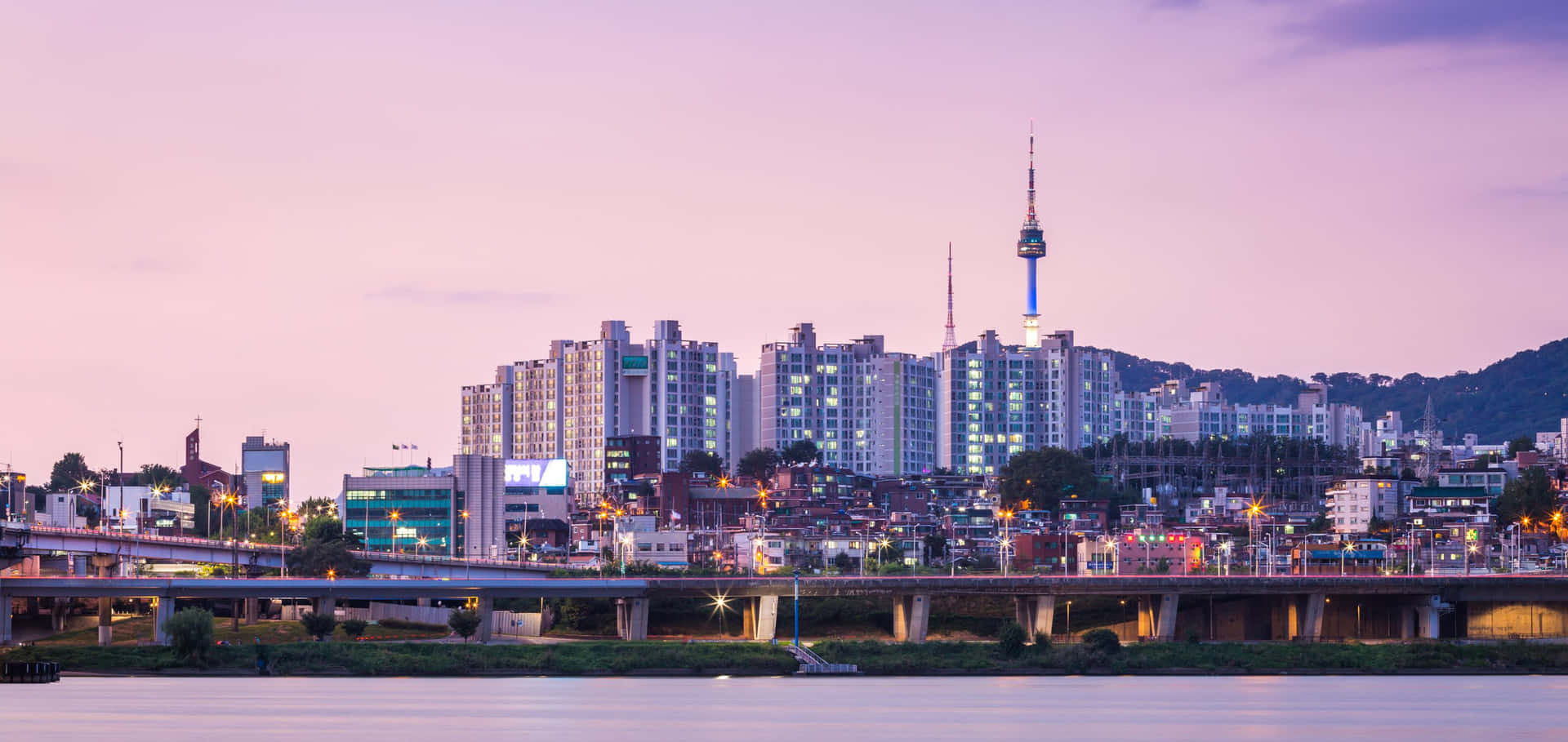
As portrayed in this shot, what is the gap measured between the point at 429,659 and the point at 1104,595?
147 ft

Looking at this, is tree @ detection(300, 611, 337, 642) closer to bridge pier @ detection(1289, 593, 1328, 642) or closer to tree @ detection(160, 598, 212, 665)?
tree @ detection(160, 598, 212, 665)

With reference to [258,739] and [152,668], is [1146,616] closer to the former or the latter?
[152,668]

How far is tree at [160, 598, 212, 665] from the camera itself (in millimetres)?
119312

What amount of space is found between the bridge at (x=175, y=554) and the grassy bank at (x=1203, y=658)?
2239 inches

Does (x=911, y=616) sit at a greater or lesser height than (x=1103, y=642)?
greater

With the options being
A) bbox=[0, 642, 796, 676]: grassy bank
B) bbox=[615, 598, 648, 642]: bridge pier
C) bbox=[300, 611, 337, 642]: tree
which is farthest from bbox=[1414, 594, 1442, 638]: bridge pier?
bbox=[300, 611, 337, 642]: tree

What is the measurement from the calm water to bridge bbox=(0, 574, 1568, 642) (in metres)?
16.7

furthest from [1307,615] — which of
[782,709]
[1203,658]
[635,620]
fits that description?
[782,709]

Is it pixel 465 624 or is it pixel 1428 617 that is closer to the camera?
pixel 465 624

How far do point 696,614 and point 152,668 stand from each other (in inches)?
1700

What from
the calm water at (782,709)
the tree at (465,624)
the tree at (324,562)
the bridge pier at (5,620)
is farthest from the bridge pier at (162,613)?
the tree at (324,562)

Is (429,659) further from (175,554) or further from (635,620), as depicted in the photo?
(175,554)

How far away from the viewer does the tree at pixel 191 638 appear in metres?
119

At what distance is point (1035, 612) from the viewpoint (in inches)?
5655
